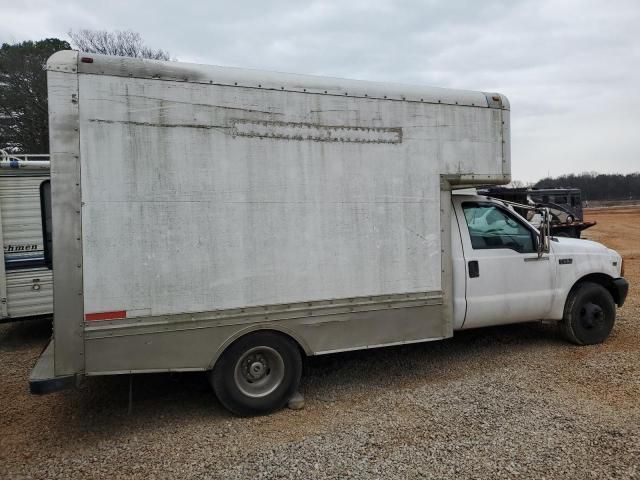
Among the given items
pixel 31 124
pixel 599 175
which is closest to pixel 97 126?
pixel 31 124

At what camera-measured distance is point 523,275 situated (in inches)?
→ 211

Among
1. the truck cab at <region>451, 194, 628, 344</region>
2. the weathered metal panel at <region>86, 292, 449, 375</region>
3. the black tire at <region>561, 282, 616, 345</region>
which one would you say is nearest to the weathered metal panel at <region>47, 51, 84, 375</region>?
the weathered metal panel at <region>86, 292, 449, 375</region>

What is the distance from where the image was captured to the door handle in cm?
505

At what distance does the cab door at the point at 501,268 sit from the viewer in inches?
201

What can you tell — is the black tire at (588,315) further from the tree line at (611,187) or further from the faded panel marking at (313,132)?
the tree line at (611,187)

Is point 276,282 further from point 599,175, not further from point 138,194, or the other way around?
point 599,175

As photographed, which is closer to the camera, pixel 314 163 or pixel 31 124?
pixel 314 163

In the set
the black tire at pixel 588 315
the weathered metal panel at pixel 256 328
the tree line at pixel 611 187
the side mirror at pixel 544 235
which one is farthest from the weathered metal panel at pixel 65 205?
the tree line at pixel 611 187

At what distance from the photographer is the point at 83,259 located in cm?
359

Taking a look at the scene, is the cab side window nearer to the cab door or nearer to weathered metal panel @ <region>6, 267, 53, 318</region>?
the cab door

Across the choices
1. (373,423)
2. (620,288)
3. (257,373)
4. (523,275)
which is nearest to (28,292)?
(257,373)

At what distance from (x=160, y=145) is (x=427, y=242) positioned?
8.29 feet

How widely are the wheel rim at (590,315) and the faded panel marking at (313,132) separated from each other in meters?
3.21

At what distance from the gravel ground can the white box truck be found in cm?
51
